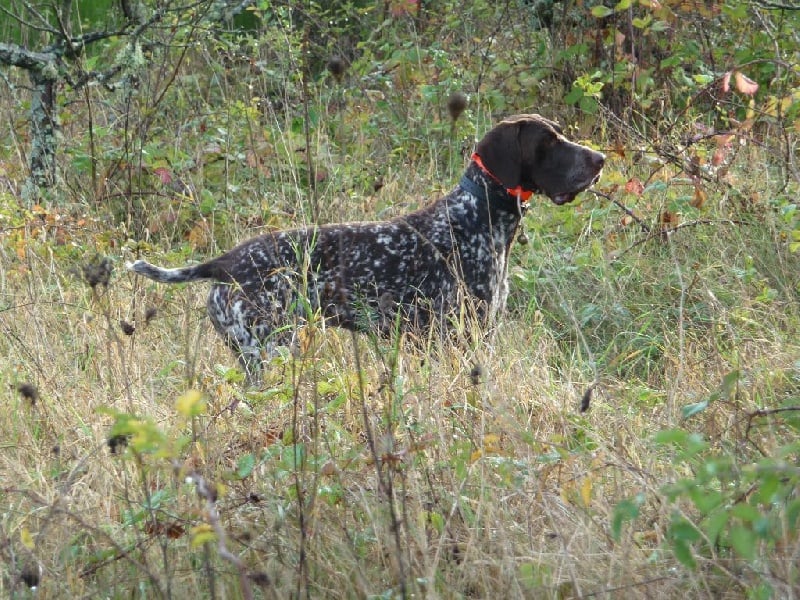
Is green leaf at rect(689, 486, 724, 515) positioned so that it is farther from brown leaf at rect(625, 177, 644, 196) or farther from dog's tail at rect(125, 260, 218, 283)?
brown leaf at rect(625, 177, 644, 196)

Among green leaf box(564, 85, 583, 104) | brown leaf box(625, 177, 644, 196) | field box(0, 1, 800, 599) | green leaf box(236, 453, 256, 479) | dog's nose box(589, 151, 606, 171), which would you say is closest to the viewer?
field box(0, 1, 800, 599)

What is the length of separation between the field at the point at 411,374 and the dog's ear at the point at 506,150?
62 cm

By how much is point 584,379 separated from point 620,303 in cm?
119

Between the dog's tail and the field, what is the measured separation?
119mm

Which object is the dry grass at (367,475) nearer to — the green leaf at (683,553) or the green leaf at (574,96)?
the green leaf at (683,553)

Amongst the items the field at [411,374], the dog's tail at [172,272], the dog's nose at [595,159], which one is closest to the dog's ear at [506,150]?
the dog's nose at [595,159]

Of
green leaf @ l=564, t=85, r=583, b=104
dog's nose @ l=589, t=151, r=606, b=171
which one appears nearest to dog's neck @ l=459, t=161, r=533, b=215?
dog's nose @ l=589, t=151, r=606, b=171

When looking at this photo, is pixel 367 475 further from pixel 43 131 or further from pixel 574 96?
pixel 574 96

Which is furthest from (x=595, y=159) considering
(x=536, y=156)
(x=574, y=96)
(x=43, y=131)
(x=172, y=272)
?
(x=43, y=131)

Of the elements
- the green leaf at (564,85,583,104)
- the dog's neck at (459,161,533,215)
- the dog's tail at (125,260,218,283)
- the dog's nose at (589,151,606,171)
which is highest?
the dog's nose at (589,151,606,171)

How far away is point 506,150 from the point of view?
516 centimetres

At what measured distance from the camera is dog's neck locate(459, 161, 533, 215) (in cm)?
527

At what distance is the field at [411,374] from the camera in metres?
2.80

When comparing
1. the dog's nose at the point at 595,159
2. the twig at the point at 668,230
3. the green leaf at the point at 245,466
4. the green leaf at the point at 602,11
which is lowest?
the twig at the point at 668,230
